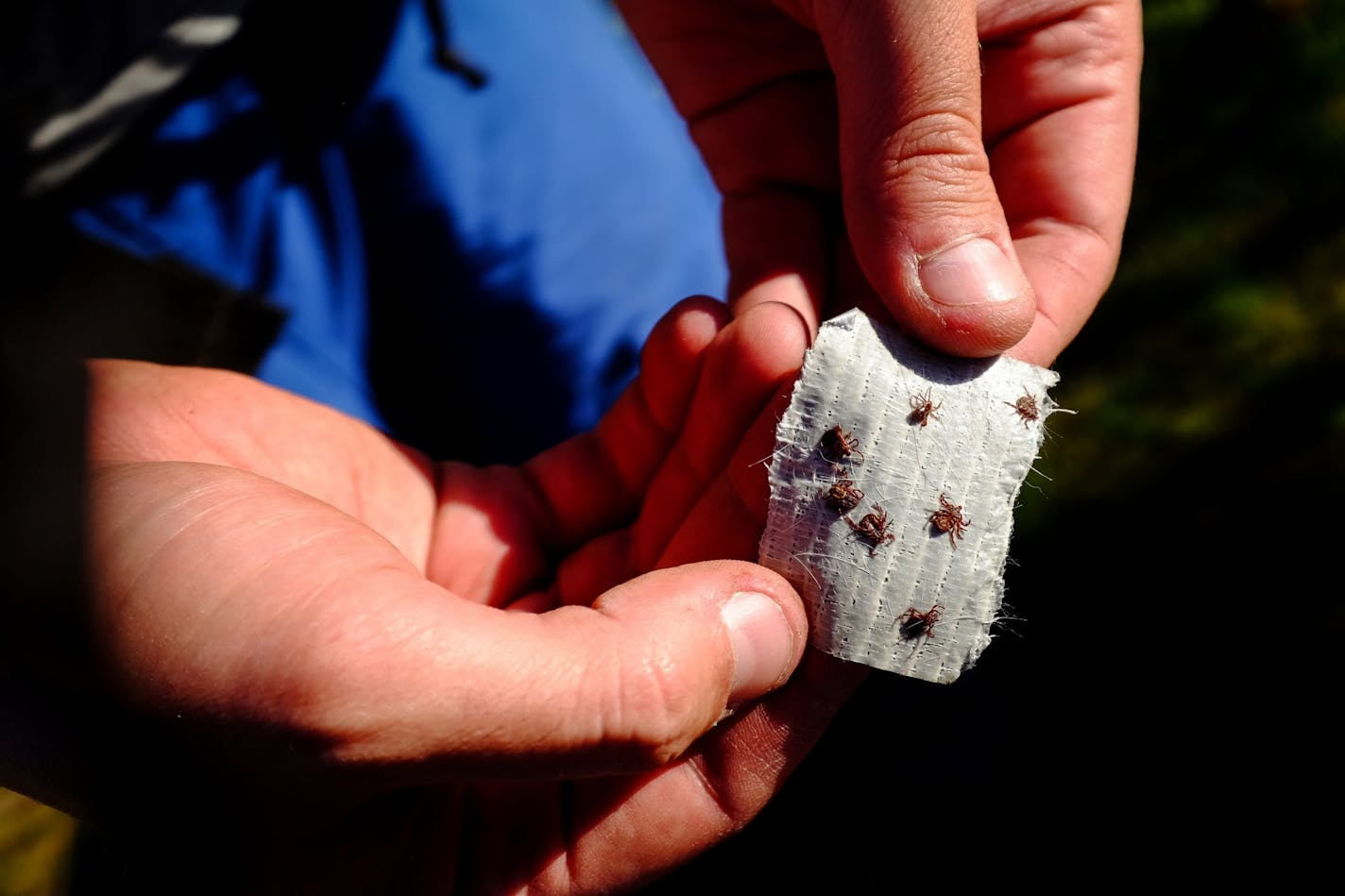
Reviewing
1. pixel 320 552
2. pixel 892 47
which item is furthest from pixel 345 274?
pixel 892 47

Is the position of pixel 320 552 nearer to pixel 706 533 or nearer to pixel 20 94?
pixel 706 533

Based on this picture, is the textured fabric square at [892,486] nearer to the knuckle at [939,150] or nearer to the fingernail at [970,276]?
the fingernail at [970,276]

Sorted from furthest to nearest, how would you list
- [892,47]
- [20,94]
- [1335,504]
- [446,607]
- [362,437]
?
[1335,504] < [20,94] < [362,437] < [892,47] < [446,607]

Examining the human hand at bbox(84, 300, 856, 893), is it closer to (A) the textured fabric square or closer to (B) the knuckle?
(A) the textured fabric square

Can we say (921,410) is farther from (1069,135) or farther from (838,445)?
(1069,135)

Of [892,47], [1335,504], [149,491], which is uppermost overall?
[892,47]

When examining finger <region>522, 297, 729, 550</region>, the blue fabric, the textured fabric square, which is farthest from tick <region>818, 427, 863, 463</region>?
the blue fabric

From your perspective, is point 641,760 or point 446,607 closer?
point 446,607

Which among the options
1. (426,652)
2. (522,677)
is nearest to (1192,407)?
(522,677)
